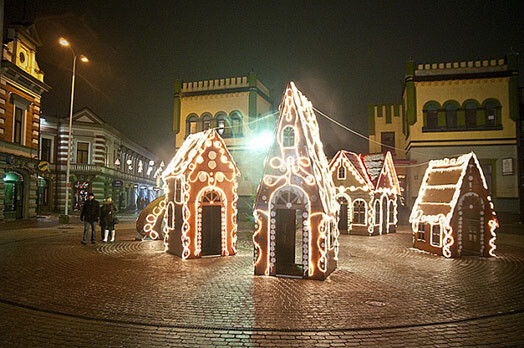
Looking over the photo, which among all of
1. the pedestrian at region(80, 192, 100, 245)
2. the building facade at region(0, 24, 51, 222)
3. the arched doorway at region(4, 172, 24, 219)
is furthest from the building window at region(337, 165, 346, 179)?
the arched doorway at region(4, 172, 24, 219)

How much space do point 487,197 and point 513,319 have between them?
28.1 ft

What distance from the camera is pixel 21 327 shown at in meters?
6.22

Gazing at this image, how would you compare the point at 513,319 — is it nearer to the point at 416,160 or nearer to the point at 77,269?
the point at 77,269

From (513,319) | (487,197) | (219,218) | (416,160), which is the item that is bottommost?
(513,319)

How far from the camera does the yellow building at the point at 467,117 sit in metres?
28.6

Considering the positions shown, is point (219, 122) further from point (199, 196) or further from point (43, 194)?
point (199, 196)

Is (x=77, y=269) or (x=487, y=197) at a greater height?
(x=487, y=197)

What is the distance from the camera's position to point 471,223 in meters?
15.2

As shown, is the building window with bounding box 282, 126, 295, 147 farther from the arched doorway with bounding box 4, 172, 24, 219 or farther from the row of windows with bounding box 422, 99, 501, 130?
the row of windows with bounding box 422, 99, 501, 130

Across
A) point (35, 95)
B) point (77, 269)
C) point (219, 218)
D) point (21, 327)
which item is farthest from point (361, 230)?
point (35, 95)

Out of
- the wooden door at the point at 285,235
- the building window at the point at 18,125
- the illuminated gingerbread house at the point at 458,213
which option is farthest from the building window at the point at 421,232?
the building window at the point at 18,125

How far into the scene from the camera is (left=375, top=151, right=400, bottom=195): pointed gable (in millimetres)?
22406

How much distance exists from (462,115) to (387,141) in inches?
258

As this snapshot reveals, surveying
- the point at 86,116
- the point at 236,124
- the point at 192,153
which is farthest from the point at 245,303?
the point at 86,116
